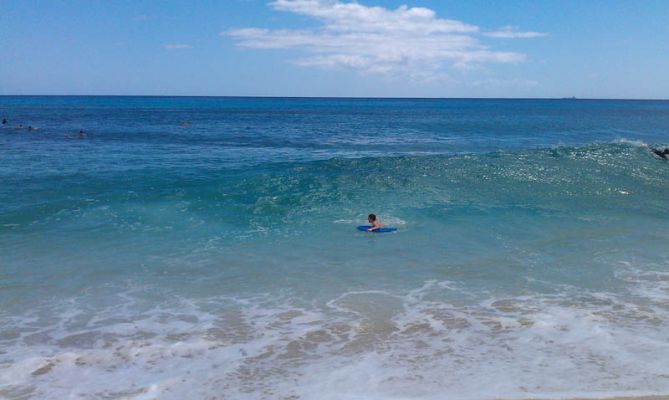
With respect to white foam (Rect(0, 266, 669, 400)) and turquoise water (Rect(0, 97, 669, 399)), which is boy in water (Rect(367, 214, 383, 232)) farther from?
white foam (Rect(0, 266, 669, 400))

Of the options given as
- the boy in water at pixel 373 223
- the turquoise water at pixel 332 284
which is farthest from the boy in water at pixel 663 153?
the boy in water at pixel 373 223

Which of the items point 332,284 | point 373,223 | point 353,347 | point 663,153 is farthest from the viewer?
point 663,153

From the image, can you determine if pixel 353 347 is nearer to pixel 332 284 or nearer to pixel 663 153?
pixel 332 284

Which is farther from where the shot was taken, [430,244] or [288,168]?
[288,168]

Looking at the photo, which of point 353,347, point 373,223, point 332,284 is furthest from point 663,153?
point 353,347

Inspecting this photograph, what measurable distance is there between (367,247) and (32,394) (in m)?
10.1

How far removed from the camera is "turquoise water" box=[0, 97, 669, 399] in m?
9.11

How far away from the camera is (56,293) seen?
1289cm

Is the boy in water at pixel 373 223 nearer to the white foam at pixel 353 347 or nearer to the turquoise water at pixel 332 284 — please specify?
the turquoise water at pixel 332 284

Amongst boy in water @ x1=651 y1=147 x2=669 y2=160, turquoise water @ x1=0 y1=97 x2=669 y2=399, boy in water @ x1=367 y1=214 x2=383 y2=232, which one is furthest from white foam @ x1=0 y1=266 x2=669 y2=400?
boy in water @ x1=651 y1=147 x2=669 y2=160

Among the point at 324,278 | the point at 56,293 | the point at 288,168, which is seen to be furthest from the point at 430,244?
the point at 288,168

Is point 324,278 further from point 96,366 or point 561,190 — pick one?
point 561,190

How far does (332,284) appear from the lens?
44.6 feet

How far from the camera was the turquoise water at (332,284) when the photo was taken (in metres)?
9.11
